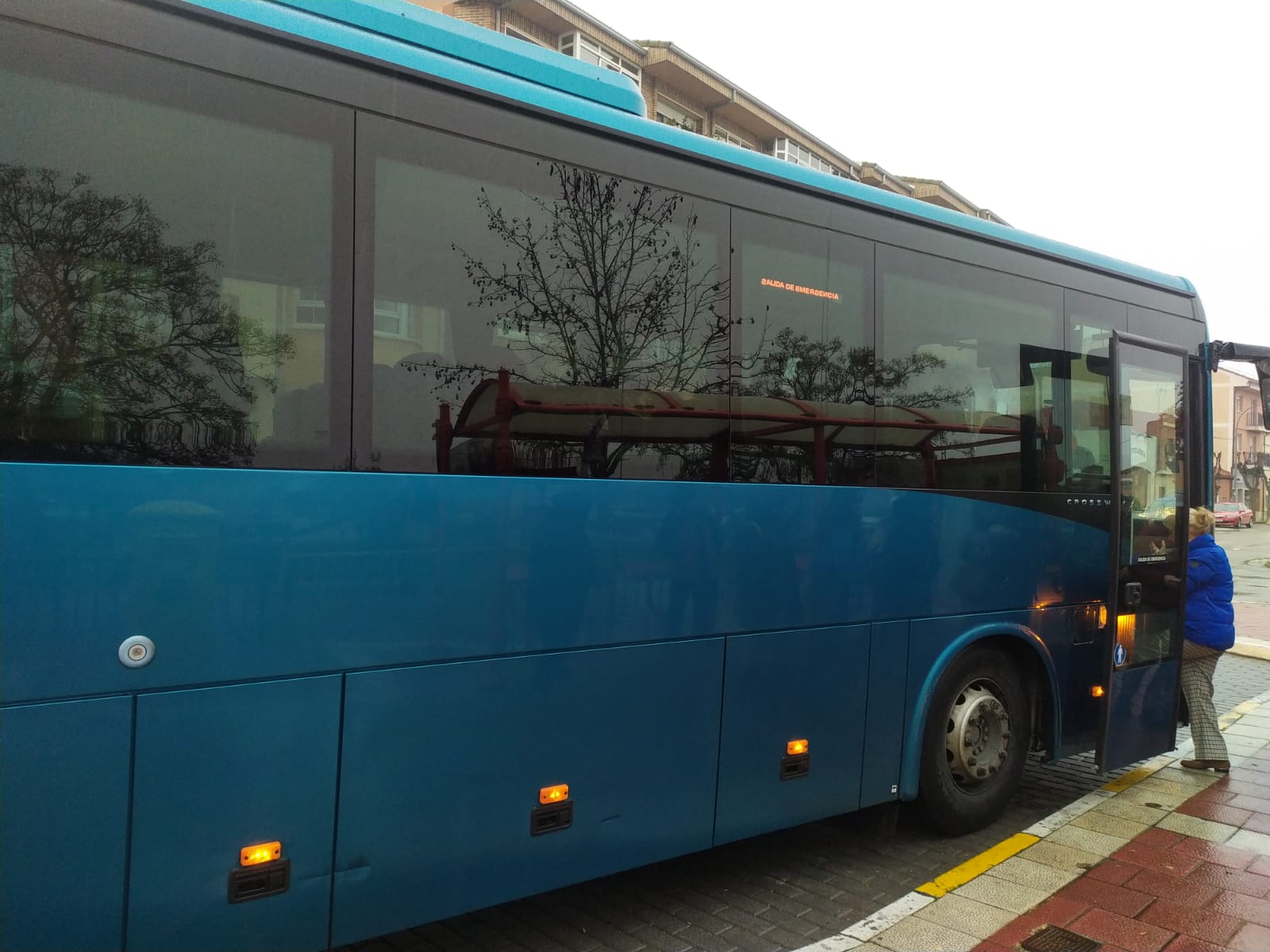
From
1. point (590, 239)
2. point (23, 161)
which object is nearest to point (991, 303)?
point (590, 239)

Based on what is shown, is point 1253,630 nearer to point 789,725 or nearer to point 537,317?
point 789,725

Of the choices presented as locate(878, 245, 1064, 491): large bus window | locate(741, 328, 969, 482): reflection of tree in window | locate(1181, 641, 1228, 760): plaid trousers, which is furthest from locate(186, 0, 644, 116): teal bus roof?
locate(1181, 641, 1228, 760): plaid trousers

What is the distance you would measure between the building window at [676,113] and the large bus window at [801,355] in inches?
1011

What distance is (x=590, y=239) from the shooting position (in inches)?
151

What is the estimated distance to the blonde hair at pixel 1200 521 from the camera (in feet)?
21.3

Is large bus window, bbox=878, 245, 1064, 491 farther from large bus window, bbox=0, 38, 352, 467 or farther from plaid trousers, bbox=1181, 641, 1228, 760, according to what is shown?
large bus window, bbox=0, 38, 352, 467

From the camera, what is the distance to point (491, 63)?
3.67 m

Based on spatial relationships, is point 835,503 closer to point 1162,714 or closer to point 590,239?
point 590,239

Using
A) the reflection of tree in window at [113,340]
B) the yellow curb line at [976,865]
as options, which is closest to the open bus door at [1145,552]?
the yellow curb line at [976,865]

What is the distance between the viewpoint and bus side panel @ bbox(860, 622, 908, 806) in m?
4.82

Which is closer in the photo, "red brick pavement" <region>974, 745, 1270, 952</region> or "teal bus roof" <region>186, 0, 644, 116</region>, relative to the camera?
"teal bus roof" <region>186, 0, 644, 116</region>

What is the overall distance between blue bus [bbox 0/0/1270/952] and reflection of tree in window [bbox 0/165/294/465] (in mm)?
11

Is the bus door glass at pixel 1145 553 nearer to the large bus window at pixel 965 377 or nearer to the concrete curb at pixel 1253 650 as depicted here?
the large bus window at pixel 965 377

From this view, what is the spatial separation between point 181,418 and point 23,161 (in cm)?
84
